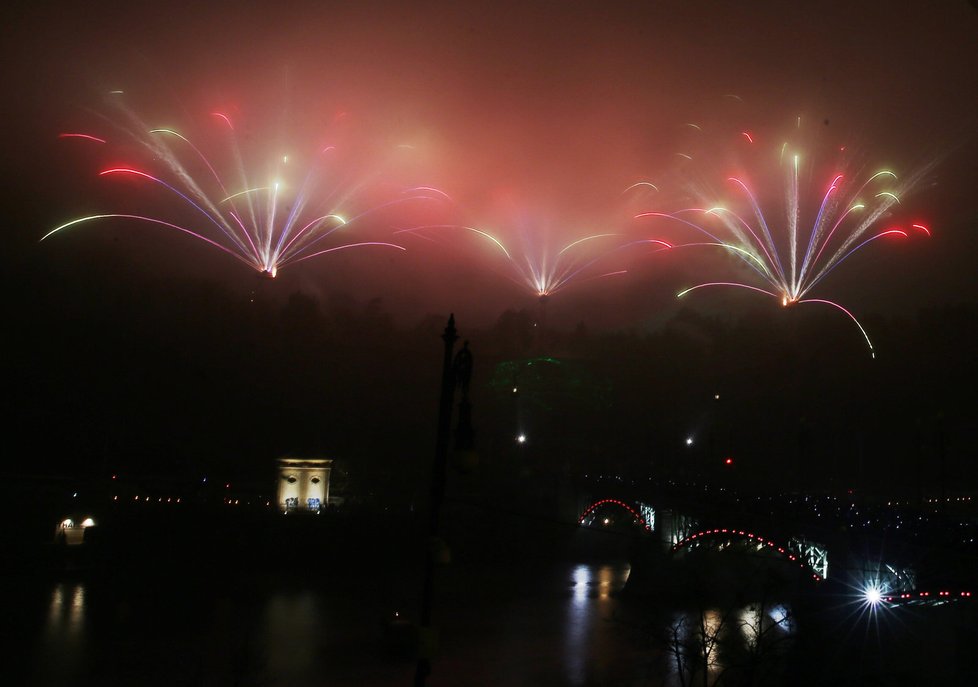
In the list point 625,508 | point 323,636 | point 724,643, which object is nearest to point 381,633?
point 323,636

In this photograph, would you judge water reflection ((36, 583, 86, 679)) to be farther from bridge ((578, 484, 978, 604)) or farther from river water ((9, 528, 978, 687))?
bridge ((578, 484, 978, 604))

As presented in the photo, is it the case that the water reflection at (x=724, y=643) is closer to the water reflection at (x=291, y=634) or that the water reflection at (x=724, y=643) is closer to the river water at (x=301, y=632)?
the river water at (x=301, y=632)

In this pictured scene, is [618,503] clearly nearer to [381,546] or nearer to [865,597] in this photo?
[381,546]

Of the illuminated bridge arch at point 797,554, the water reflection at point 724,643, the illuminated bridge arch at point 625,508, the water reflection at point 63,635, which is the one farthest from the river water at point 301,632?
the illuminated bridge arch at point 797,554

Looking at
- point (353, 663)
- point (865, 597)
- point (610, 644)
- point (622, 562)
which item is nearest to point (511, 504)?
point (622, 562)

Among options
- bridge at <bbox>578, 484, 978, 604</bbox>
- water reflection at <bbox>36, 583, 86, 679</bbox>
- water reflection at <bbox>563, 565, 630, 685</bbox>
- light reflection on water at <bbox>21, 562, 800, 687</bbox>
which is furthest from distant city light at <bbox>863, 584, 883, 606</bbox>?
Answer: water reflection at <bbox>36, 583, 86, 679</bbox>

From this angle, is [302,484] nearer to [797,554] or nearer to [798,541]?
[798,541]
